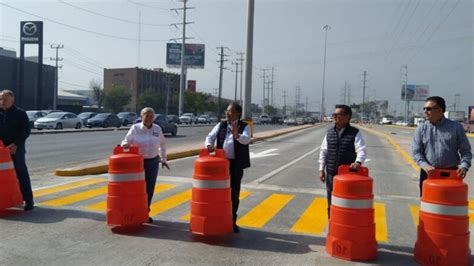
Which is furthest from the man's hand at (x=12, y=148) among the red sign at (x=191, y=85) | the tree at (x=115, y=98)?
the red sign at (x=191, y=85)

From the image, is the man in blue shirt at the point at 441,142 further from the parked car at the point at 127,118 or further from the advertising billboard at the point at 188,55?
the advertising billboard at the point at 188,55

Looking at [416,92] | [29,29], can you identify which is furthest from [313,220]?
[416,92]

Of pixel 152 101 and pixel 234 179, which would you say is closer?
pixel 234 179

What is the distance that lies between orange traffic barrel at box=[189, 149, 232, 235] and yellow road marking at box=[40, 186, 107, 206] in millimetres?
3197

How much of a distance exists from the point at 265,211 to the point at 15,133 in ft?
13.9

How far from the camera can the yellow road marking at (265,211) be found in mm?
7617

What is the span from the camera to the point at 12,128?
7.79 m

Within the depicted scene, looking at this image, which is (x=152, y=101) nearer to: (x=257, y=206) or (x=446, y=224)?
(x=257, y=206)

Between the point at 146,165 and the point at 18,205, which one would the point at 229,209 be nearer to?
the point at 146,165

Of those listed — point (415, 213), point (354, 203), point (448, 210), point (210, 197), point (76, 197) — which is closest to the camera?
point (448, 210)

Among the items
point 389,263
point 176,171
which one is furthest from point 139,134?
point 176,171

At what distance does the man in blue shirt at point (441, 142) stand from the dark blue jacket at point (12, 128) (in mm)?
5859

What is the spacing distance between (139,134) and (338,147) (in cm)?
300

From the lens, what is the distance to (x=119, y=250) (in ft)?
19.4
